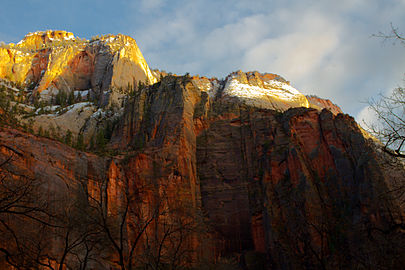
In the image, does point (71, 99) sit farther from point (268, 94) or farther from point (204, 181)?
point (268, 94)

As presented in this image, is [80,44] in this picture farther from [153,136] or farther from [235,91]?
[153,136]

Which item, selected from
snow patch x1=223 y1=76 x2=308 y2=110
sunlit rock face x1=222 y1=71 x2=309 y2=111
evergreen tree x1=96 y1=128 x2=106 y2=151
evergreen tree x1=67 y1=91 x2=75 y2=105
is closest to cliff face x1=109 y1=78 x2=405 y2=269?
evergreen tree x1=96 y1=128 x2=106 y2=151

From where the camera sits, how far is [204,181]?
4622 cm

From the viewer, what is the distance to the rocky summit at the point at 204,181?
2969 cm

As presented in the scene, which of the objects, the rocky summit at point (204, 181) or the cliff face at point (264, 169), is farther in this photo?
the cliff face at point (264, 169)

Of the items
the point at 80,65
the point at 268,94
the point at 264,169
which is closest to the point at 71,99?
the point at 80,65

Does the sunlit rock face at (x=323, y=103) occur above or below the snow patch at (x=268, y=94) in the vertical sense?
above

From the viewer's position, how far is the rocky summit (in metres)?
29.7

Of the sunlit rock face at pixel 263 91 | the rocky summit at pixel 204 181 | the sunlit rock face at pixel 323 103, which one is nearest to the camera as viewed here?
the rocky summit at pixel 204 181

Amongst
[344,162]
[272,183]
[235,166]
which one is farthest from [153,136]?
[344,162]

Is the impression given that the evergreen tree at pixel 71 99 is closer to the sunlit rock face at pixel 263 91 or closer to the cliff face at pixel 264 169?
the cliff face at pixel 264 169

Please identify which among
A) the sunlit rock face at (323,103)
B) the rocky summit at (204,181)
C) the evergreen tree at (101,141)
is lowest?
the rocky summit at (204,181)

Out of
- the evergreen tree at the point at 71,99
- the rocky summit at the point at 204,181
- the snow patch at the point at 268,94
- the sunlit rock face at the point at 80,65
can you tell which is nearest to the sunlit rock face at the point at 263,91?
the snow patch at the point at 268,94

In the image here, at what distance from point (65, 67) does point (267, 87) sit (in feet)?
150
